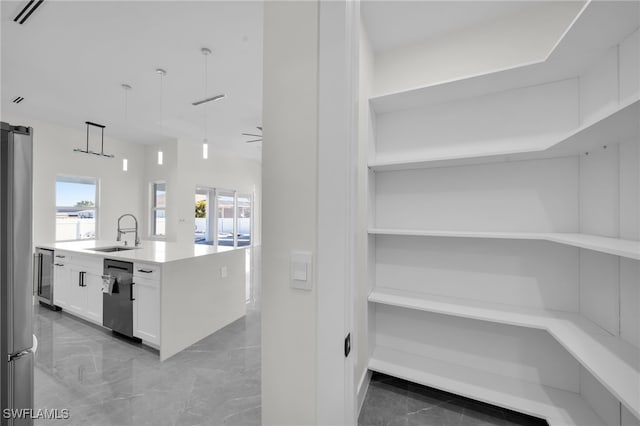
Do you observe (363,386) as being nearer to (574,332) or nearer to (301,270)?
(574,332)

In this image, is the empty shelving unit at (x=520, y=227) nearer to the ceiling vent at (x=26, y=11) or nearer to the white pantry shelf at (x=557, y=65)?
the white pantry shelf at (x=557, y=65)

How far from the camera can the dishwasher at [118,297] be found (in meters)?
2.74

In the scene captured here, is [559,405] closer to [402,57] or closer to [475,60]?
[475,60]

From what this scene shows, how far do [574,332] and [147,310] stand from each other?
3.28 m

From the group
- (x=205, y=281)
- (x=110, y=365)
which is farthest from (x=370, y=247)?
(x=110, y=365)

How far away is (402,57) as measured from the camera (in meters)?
2.28

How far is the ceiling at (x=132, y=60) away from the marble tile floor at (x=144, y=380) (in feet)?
10.3

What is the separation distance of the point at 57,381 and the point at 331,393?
2.65 metres

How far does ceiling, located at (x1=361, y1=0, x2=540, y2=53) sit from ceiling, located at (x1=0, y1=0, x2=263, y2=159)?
1029 mm

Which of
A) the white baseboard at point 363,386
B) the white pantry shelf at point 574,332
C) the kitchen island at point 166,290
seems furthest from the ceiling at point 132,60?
the white baseboard at point 363,386

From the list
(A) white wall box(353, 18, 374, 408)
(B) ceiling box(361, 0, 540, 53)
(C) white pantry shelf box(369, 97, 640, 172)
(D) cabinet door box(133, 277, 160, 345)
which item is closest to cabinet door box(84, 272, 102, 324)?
(D) cabinet door box(133, 277, 160, 345)

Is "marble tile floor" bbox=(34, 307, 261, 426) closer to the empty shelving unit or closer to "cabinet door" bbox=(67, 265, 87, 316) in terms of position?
"cabinet door" bbox=(67, 265, 87, 316)

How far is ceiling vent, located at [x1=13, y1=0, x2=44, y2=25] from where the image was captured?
228 cm

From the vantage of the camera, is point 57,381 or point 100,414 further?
point 57,381
